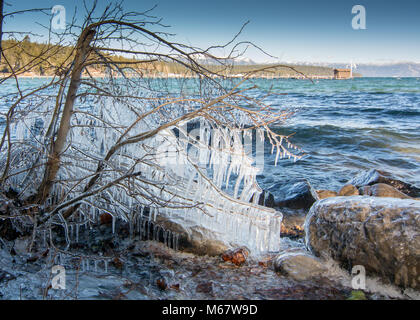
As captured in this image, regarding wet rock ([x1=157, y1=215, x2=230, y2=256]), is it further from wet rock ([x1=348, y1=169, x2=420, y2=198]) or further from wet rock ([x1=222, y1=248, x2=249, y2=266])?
wet rock ([x1=348, y1=169, x2=420, y2=198])

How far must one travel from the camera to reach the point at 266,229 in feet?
11.1

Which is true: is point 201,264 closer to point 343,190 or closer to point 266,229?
point 266,229

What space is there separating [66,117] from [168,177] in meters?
1.27

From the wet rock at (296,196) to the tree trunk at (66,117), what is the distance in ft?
13.4

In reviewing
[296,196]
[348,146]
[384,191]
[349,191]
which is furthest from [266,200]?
[348,146]

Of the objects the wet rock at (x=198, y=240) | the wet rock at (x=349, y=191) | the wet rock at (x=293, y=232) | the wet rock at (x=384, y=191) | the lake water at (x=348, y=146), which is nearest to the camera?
the wet rock at (x=198, y=240)

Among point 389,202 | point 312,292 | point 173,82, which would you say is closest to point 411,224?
point 389,202

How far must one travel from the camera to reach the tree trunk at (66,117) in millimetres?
3150

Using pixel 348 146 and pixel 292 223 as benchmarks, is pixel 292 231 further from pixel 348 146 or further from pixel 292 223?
pixel 348 146

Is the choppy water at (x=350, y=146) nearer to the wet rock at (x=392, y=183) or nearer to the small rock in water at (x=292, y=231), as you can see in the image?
the wet rock at (x=392, y=183)

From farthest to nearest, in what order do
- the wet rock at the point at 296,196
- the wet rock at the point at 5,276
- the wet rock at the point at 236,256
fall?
the wet rock at the point at 296,196
the wet rock at the point at 236,256
the wet rock at the point at 5,276

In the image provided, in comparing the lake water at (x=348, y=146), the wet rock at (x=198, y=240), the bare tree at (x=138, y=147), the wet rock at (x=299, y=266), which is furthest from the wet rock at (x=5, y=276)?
the lake water at (x=348, y=146)

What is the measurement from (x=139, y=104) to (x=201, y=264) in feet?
7.02

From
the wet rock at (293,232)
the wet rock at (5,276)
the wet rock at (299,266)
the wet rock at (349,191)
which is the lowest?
the wet rock at (293,232)
